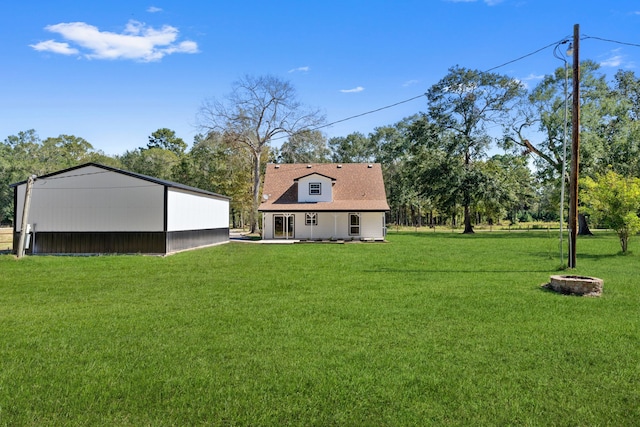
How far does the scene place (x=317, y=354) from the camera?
545 cm

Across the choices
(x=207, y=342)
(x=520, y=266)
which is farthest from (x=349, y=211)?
(x=207, y=342)

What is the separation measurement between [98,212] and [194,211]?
4793 millimetres

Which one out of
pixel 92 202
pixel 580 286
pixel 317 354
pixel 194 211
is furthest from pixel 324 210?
pixel 317 354

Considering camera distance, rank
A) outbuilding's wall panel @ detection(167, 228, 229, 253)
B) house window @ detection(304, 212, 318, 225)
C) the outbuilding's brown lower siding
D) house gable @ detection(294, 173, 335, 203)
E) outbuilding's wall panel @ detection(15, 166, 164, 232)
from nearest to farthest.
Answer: the outbuilding's brown lower siding → outbuilding's wall panel @ detection(15, 166, 164, 232) → outbuilding's wall panel @ detection(167, 228, 229, 253) → house window @ detection(304, 212, 318, 225) → house gable @ detection(294, 173, 335, 203)

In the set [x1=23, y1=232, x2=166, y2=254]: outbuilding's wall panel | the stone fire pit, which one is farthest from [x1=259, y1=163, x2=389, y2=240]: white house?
the stone fire pit

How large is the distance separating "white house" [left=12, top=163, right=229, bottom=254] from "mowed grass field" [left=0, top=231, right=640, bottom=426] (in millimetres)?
9182

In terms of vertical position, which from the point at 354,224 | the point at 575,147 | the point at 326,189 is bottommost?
the point at 354,224

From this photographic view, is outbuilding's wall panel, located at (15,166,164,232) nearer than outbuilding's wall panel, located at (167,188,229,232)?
Yes

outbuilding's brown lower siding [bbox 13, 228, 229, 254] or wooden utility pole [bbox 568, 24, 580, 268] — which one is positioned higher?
wooden utility pole [bbox 568, 24, 580, 268]

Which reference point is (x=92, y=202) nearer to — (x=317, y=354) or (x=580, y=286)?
(x=317, y=354)

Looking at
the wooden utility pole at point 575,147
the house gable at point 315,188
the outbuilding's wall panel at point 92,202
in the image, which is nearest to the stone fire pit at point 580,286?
the wooden utility pole at point 575,147

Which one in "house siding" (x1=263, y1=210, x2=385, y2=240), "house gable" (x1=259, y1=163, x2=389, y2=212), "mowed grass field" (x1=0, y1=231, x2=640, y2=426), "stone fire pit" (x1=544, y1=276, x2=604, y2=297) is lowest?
"mowed grass field" (x1=0, y1=231, x2=640, y2=426)

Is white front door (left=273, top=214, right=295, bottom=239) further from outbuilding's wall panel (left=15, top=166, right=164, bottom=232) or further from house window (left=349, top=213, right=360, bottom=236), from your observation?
outbuilding's wall panel (left=15, top=166, right=164, bottom=232)

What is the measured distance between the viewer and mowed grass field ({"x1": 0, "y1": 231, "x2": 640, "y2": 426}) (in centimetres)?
398
